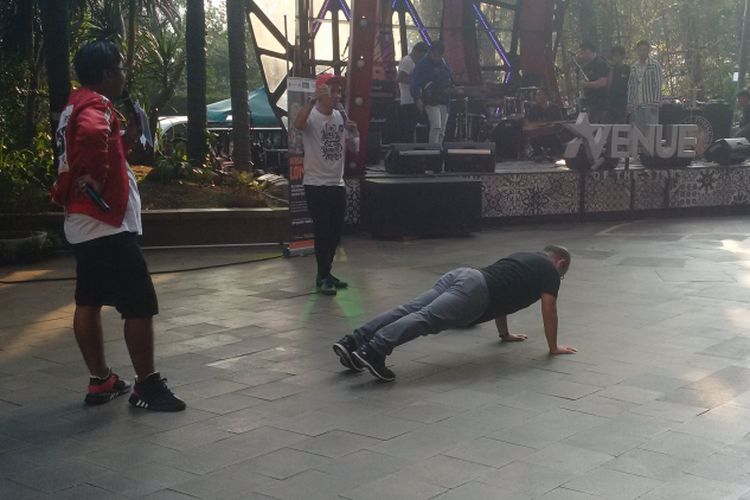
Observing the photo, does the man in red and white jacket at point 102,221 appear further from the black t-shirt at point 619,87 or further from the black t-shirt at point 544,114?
the black t-shirt at point 544,114

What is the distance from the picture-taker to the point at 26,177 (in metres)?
11.7

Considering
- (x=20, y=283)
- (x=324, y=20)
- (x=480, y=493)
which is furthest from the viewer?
(x=324, y=20)

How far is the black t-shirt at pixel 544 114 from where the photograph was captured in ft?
58.2

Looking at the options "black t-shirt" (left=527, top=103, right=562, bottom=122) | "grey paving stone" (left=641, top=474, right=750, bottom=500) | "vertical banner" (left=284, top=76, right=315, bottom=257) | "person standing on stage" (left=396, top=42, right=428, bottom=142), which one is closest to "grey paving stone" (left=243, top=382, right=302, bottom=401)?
"grey paving stone" (left=641, top=474, right=750, bottom=500)

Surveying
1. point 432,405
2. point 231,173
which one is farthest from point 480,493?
point 231,173

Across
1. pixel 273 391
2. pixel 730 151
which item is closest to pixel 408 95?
pixel 730 151

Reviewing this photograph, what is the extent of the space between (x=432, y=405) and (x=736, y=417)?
1.57 meters

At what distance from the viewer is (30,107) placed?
45.3ft

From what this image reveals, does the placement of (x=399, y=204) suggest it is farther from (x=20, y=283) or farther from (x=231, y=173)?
(x=20, y=283)

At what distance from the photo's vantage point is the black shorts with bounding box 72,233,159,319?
5.11 m

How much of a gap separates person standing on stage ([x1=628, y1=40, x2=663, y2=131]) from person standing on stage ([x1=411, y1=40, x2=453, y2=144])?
10.9 feet

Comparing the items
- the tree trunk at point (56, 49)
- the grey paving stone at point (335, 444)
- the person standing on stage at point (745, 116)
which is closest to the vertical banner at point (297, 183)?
the tree trunk at point (56, 49)

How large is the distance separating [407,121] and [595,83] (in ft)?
10.3

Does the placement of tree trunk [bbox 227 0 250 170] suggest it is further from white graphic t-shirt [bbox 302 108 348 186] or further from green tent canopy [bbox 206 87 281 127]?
green tent canopy [bbox 206 87 281 127]
